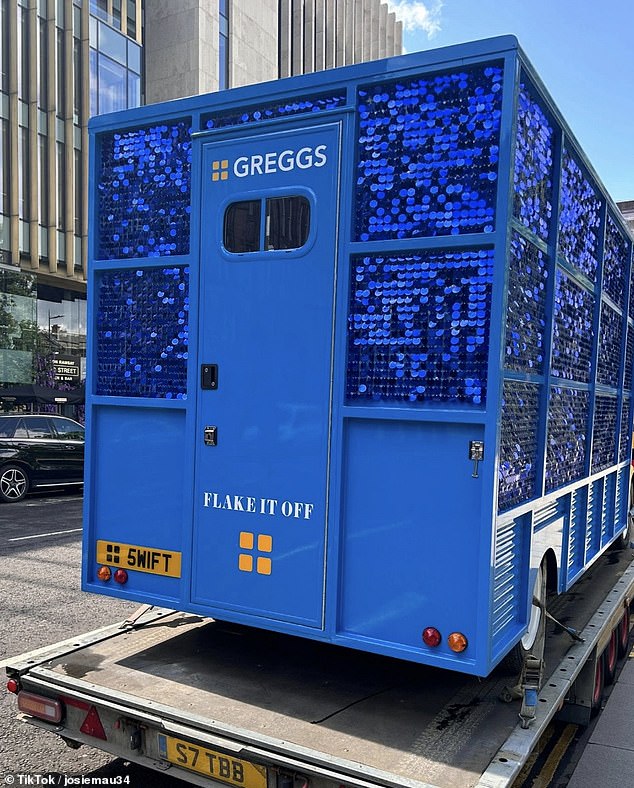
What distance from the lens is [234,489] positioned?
3643 mm

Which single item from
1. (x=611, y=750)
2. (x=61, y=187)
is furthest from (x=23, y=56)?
(x=611, y=750)

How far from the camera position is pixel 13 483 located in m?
13.6

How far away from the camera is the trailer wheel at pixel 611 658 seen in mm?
4980

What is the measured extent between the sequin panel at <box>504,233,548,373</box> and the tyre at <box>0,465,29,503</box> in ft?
39.3

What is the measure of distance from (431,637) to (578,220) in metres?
2.58

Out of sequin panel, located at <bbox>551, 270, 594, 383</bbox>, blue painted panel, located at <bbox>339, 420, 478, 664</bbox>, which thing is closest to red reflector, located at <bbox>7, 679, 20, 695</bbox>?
blue painted panel, located at <bbox>339, 420, 478, 664</bbox>

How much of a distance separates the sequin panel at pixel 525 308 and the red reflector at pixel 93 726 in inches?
92.1

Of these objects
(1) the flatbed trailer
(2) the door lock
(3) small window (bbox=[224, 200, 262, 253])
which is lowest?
(1) the flatbed trailer

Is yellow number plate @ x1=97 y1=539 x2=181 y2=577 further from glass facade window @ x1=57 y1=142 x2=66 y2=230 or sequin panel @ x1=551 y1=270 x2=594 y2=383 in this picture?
glass facade window @ x1=57 y1=142 x2=66 y2=230

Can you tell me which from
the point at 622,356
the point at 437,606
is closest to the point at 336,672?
the point at 437,606

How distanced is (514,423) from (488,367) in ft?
1.39

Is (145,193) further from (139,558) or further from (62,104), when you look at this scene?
(62,104)

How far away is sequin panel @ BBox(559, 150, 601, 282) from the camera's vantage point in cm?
398

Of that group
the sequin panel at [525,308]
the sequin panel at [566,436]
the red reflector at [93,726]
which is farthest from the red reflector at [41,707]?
the sequin panel at [566,436]
